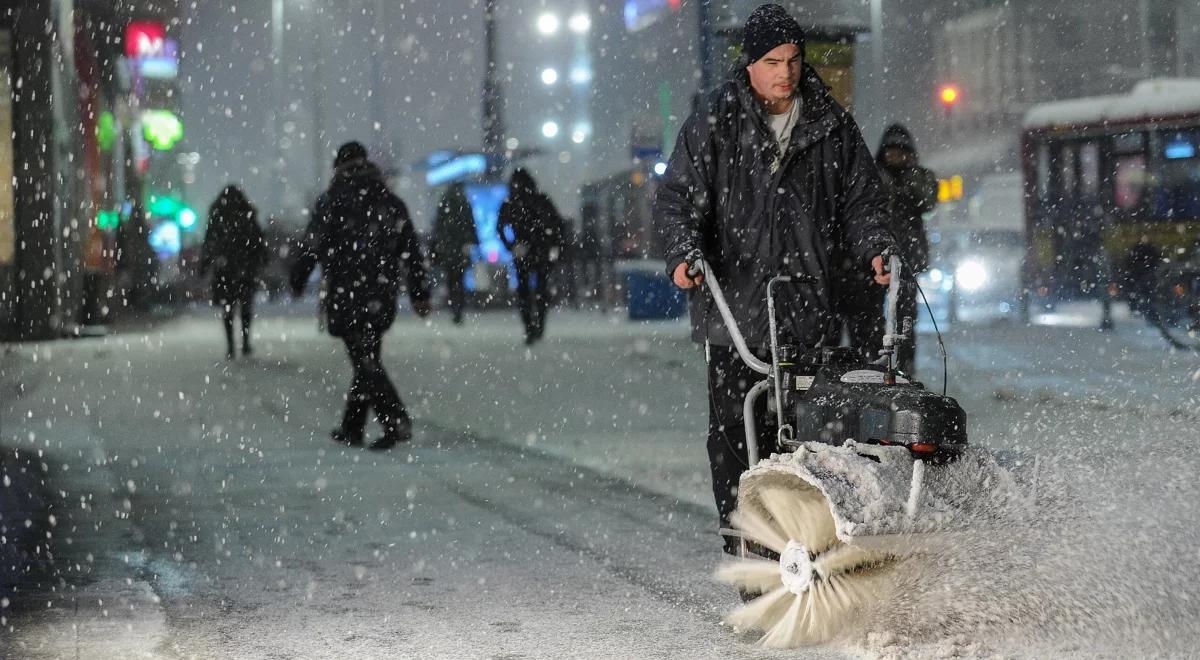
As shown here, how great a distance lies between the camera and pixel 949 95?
24656 mm

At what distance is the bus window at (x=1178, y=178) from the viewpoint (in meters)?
21.2

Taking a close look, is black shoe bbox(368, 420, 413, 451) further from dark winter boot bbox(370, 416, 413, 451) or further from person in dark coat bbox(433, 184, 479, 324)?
person in dark coat bbox(433, 184, 479, 324)

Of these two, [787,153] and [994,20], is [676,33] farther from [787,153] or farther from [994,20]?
[787,153]

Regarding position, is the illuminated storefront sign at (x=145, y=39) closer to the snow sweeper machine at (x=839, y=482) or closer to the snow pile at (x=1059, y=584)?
the snow sweeper machine at (x=839, y=482)

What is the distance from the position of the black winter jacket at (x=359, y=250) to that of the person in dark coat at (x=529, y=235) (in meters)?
8.11

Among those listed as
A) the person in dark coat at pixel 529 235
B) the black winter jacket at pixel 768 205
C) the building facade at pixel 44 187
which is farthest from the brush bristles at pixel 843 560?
the building facade at pixel 44 187

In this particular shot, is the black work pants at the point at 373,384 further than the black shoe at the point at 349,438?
No

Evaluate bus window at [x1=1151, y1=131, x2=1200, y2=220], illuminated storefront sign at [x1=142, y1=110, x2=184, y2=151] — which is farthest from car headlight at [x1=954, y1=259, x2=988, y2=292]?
illuminated storefront sign at [x1=142, y1=110, x2=184, y2=151]

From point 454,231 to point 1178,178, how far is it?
1010 centimetres

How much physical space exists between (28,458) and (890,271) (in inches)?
244

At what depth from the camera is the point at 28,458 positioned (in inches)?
345

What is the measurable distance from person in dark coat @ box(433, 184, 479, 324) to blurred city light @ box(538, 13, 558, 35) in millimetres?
68656

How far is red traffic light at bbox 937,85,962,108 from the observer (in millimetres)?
24672

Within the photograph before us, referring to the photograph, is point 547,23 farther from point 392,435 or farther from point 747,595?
point 747,595
